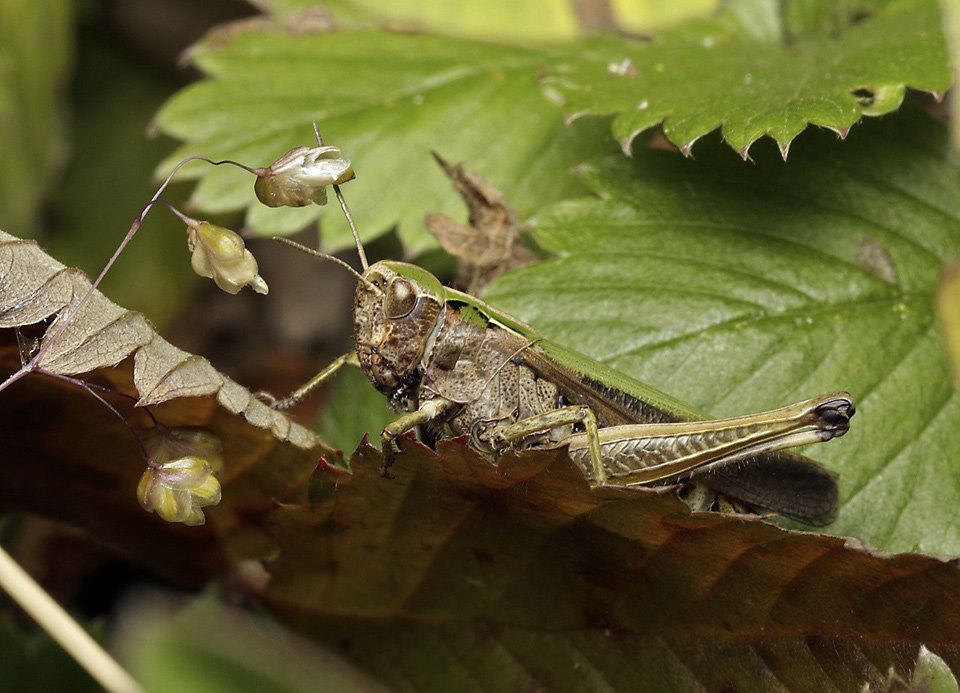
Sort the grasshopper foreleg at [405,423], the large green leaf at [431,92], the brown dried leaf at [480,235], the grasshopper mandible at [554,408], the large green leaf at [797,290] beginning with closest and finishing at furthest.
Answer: the grasshopper foreleg at [405,423] < the grasshopper mandible at [554,408] < the large green leaf at [797,290] < the brown dried leaf at [480,235] < the large green leaf at [431,92]

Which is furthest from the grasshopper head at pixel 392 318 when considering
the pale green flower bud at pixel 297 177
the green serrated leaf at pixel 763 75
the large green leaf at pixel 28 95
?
the large green leaf at pixel 28 95

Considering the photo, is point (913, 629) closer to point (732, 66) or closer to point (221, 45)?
point (732, 66)

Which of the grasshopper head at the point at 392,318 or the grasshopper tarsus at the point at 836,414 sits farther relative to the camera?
the grasshopper head at the point at 392,318

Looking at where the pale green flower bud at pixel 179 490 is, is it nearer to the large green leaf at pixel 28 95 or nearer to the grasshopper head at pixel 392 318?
the grasshopper head at pixel 392 318

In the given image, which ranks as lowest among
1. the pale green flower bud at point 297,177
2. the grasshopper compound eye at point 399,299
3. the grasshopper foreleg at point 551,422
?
the grasshopper foreleg at point 551,422

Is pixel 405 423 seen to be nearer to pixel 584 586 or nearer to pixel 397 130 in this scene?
pixel 584 586

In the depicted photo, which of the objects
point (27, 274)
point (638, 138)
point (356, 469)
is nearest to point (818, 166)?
point (638, 138)
